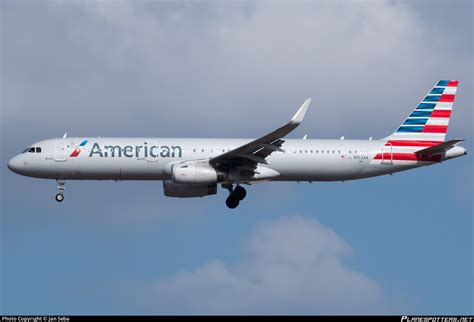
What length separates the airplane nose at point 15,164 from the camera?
61188mm

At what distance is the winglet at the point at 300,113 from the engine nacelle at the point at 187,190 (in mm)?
7596

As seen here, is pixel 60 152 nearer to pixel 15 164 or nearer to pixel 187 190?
pixel 15 164

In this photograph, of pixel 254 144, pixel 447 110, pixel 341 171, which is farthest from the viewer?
pixel 447 110

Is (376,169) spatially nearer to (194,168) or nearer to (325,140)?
(325,140)

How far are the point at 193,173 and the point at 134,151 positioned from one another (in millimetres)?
3632

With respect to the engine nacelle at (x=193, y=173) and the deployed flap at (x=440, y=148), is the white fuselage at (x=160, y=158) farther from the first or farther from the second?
the deployed flap at (x=440, y=148)

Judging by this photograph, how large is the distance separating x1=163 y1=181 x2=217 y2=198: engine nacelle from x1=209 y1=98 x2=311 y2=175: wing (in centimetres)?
163

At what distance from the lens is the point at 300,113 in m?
56.0

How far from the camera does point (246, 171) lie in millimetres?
60969

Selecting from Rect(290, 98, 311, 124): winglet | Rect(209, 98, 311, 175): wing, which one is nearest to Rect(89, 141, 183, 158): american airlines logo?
Rect(209, 98, 311, 175): wing

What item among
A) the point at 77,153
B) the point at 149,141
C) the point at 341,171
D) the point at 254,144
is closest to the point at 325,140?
the point at 341,171

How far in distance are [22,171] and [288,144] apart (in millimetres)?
14937

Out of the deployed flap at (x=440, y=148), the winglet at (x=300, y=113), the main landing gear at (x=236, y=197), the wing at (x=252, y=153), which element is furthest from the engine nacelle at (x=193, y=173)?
the deployed flap at (x=440, y=148)

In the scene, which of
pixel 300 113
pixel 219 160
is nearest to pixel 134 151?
pixel 219 160
